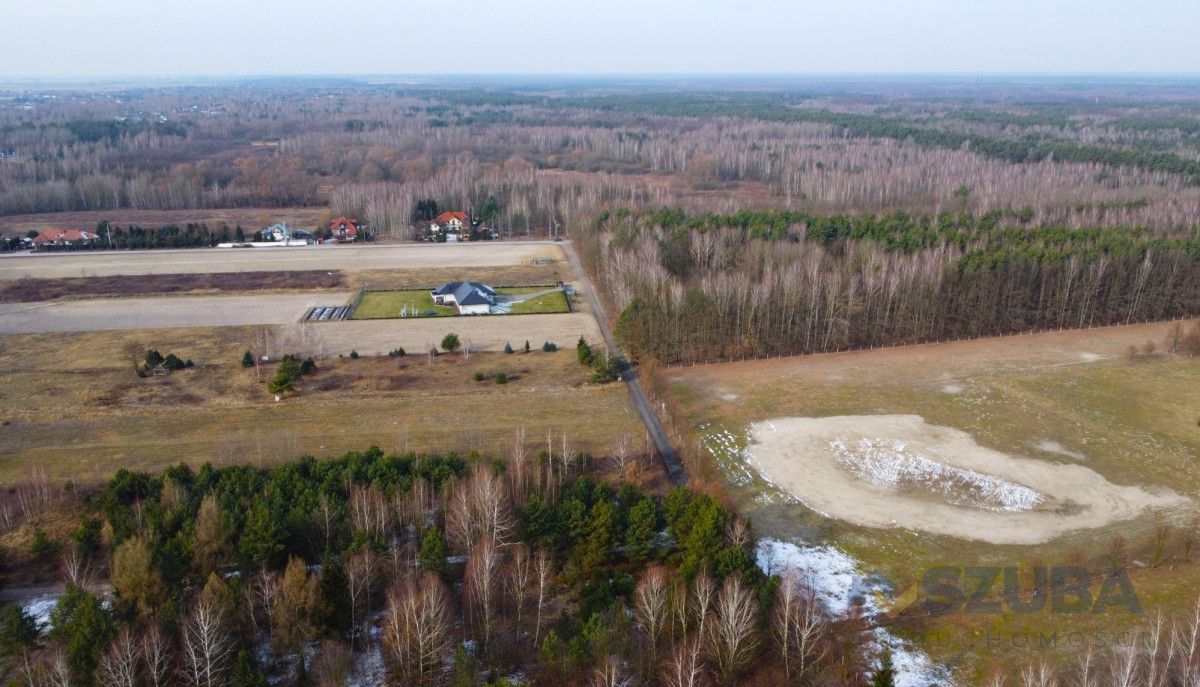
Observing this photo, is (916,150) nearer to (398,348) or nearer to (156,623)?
(398,348)

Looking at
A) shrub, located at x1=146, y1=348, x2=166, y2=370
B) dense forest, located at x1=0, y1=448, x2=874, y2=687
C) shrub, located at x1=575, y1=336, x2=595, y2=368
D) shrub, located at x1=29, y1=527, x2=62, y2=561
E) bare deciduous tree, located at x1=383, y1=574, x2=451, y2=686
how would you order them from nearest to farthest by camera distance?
dense forest, located at x1=0, y1=448, x2=874, y2=687
bare deciduous tree, located at x1=383, y1=574, x2=451, y2=686
shrub, located at x1=29, y1=527, x2=62, y2=561
shrub, located at x1=146, y1=348, x2=166, y2=370
shrub, located at x1=575, y1=336, x2=595, y2=368

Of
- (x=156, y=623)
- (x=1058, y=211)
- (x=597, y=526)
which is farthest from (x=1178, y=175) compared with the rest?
(x=156, y=623)

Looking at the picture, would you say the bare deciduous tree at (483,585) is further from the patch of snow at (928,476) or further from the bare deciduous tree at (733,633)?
the patch of snow at (928,476)

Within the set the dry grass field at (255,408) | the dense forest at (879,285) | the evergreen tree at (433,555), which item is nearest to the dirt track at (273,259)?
the dense forest at (879,285)

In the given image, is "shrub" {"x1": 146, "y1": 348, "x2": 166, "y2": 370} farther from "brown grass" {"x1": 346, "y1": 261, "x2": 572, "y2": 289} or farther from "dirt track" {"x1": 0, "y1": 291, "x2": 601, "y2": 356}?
"brown grass" {"x1": 346, "y1": 261, "x2": 572, "y2": 289}

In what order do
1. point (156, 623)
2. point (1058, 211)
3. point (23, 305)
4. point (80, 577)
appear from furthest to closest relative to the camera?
point (1058, 211) < point (23, 305) < point (80, 577) < point (156, 623)

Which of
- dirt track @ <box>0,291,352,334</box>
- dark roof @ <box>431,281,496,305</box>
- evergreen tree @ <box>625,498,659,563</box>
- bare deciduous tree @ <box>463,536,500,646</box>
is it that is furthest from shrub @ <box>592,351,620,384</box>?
dirt track @ <box>0,291,352,334</box>

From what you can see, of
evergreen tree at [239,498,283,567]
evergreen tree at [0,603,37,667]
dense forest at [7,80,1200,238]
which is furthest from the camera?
dense forest at [7,80,1200,238]

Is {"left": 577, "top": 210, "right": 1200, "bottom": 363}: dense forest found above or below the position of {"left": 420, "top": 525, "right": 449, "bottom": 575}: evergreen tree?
above
